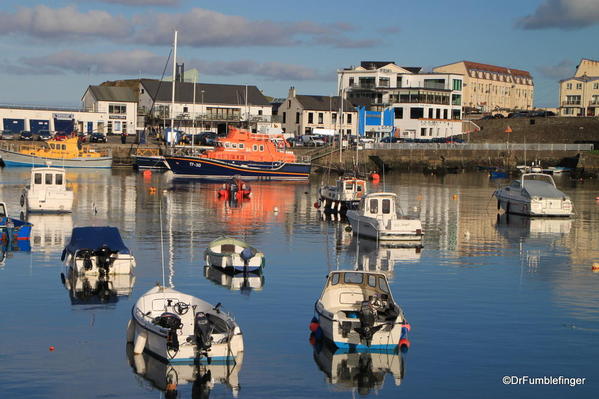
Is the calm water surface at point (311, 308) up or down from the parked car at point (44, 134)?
down

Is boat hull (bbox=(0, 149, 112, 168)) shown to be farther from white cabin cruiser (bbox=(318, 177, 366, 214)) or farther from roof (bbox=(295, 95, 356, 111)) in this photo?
white cabin cruiser (bbox=(318, 177, 366, 214))

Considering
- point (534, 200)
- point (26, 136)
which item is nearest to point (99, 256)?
point (534, 200)

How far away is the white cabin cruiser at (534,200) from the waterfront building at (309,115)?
71.0 meters

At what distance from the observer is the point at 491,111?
190125 millimetres

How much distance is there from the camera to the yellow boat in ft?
325

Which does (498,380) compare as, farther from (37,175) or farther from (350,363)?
(37,175)

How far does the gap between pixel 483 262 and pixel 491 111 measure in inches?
6039

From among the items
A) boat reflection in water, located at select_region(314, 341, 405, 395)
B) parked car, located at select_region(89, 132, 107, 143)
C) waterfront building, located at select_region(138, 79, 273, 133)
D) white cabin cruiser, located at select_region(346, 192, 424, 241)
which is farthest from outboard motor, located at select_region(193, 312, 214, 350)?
waterfront building, located at select_region(138, 79, 273, 133)

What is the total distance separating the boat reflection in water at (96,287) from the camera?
1239 inches

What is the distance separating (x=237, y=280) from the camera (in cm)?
3588

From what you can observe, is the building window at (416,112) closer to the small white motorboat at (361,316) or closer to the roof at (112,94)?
the roof at (112,94)

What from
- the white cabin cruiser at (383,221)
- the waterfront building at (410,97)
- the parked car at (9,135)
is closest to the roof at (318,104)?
the waterfront building at (410,97)

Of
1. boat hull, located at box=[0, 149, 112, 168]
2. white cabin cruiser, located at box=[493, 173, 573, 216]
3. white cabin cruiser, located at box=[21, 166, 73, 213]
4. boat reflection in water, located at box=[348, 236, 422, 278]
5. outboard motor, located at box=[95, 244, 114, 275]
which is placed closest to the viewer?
outboard motor, located at box=[95, 244, 114, 275]

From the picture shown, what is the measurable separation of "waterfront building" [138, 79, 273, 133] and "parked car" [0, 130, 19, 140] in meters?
18.9
